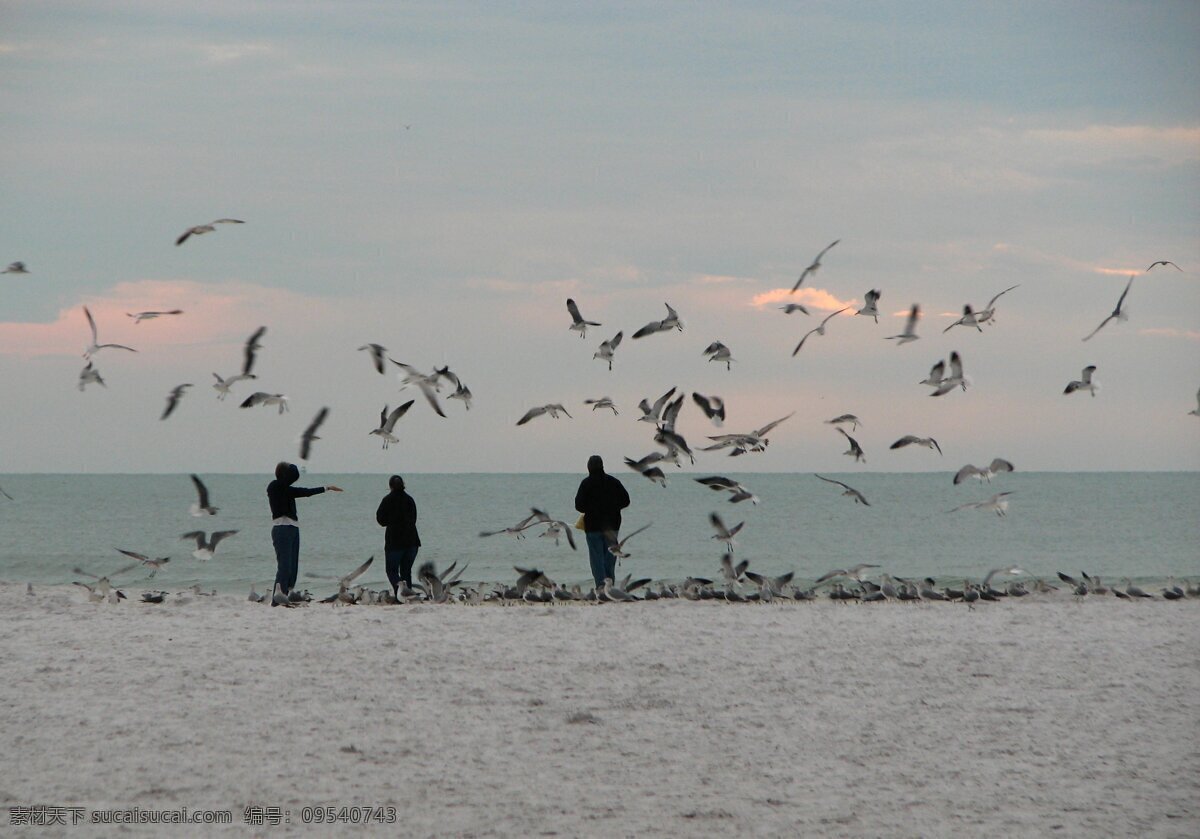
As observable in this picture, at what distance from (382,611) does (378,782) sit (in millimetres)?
6391

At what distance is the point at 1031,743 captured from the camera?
9.20m

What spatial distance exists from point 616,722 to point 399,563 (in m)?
7.46

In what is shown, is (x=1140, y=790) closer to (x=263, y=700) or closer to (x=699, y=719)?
(x=699, y=719)

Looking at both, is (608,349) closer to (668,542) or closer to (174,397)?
(174,397)

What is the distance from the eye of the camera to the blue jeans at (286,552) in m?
15.3

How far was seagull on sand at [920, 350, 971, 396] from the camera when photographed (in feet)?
51.7

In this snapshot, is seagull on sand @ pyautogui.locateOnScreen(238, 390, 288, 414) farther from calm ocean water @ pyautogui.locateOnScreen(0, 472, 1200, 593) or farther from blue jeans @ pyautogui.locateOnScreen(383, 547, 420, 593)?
calm ocean water @ pyautogui.locateOnScreen(0, 472, 1200, 593)

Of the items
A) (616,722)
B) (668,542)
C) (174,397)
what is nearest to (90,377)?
(174,397)

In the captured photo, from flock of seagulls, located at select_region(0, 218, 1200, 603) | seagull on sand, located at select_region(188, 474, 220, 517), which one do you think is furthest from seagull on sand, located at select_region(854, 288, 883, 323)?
seagull on sand, located at select_region(188, 474, 220, 517)

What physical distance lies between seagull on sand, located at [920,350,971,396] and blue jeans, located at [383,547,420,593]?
24.2ft

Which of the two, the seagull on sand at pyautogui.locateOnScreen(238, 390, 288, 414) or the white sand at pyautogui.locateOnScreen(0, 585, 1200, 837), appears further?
the seagull on sand at pyautogui.locateOnScreen(238, 390, 288, 414)

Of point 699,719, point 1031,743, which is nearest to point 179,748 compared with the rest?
point 699,719

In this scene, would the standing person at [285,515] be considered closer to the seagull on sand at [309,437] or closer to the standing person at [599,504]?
the seagull on sand at [309,437]

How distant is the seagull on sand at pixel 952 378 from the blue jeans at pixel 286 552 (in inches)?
337
